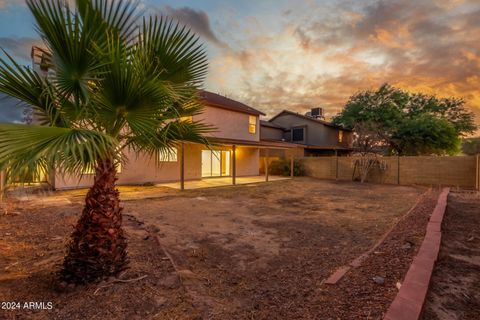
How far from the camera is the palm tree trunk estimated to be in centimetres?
258

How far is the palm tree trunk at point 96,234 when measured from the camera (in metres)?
2.58

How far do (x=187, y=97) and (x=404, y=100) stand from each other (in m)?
27.7

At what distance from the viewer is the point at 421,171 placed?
1386cm

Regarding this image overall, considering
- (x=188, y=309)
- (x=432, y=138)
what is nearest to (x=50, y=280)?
(x=188, y=309)

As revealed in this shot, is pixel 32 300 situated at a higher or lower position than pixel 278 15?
lower

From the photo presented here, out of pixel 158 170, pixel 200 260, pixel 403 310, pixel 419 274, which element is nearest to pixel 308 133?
pixel 158 170

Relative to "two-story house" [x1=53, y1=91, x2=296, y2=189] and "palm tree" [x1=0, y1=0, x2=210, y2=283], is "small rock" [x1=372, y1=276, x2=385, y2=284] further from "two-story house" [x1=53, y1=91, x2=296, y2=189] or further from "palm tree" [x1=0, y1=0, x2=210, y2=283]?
"two-story house" [x1=53, y1=91, x2=296, y2=189]

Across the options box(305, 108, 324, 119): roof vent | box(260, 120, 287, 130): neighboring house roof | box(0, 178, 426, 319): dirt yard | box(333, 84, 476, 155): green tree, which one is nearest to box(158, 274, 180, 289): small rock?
box(0, 178, 426, 319): dirt yard

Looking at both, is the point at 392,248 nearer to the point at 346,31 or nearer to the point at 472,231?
the point at 472,231

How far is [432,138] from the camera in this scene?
800 inches

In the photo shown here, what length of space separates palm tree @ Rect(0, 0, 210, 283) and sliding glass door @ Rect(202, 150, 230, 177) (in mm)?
12613

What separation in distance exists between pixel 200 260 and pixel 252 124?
15.0 metres

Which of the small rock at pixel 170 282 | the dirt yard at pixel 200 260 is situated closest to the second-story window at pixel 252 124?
the dirt yard at pixel 200 260

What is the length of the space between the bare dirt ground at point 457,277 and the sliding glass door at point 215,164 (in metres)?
12.5
